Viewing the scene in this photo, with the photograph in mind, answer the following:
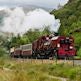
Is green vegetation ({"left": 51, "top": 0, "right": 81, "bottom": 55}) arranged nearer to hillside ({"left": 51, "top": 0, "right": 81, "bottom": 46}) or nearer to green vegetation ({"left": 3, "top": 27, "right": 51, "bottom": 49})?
hillside ({"left": 51, "top": 0, "right": 81, "bottom": 46})

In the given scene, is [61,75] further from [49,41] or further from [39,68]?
[49,41]

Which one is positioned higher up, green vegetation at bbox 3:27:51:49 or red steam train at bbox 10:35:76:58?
red steam train at bbox 10:35:76:58

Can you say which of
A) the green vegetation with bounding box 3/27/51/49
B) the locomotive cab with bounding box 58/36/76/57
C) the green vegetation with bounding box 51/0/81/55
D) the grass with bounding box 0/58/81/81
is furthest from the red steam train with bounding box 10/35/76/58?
the green vegetation with bounding box 3/27/51/49

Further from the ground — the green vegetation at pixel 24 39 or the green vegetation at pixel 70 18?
the green vegetation at pixel 70 18

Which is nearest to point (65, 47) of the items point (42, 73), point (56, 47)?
point (56, 47)

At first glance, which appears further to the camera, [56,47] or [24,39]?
[24,39]

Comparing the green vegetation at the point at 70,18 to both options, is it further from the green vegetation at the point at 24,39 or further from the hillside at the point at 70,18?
the green vegetation at the point at 24,39

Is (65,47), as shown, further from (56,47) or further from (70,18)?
(70,18)

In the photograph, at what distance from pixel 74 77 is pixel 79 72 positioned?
670 millimetres

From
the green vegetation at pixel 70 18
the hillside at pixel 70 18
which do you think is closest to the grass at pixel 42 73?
the green vegetation at pixel 70 18

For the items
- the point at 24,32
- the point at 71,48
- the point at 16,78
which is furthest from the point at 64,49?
the point at 24,32

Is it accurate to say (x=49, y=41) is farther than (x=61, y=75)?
Yes

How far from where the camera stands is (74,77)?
35.3 metres

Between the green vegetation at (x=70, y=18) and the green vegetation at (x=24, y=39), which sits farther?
the green vegetation at (x=24, y=39)
